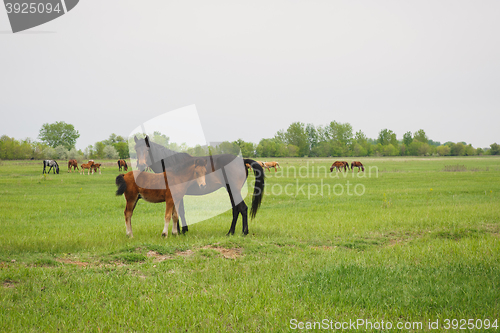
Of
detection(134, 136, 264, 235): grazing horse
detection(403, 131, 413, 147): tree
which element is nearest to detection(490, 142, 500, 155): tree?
detection(403, 131, 413, 147): tree

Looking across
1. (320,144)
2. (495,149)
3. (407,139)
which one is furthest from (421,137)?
(320,144)

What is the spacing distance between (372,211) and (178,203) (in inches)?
332

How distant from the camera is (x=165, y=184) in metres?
8.69

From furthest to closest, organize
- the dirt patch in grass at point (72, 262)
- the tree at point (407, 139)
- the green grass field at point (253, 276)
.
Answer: the tree at point (407, 139) < the dirt patch in grass at point (72, 262) < the green grass field at point (253, 276)

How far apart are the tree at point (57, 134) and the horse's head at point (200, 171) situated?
89660 mm

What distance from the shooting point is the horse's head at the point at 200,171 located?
27.8 feet

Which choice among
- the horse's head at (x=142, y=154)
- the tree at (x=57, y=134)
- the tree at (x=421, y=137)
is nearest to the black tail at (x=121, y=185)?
the horse's head at (x=142, y=154)

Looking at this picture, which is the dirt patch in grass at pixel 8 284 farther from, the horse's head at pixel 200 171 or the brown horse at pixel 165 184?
the horse's head at pixel 200 171

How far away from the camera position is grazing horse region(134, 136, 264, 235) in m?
8.87

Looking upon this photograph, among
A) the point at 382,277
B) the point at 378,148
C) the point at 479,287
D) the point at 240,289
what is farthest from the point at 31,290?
the point at 378,148

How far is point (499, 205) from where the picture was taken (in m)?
13.2

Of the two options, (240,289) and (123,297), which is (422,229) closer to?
(240,289)

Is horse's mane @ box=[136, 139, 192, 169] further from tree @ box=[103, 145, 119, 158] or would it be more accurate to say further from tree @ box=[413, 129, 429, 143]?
tree @ box=[413, 129, 429, 143]

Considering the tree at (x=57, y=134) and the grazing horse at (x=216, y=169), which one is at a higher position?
the tree at (x=57, y=134)
